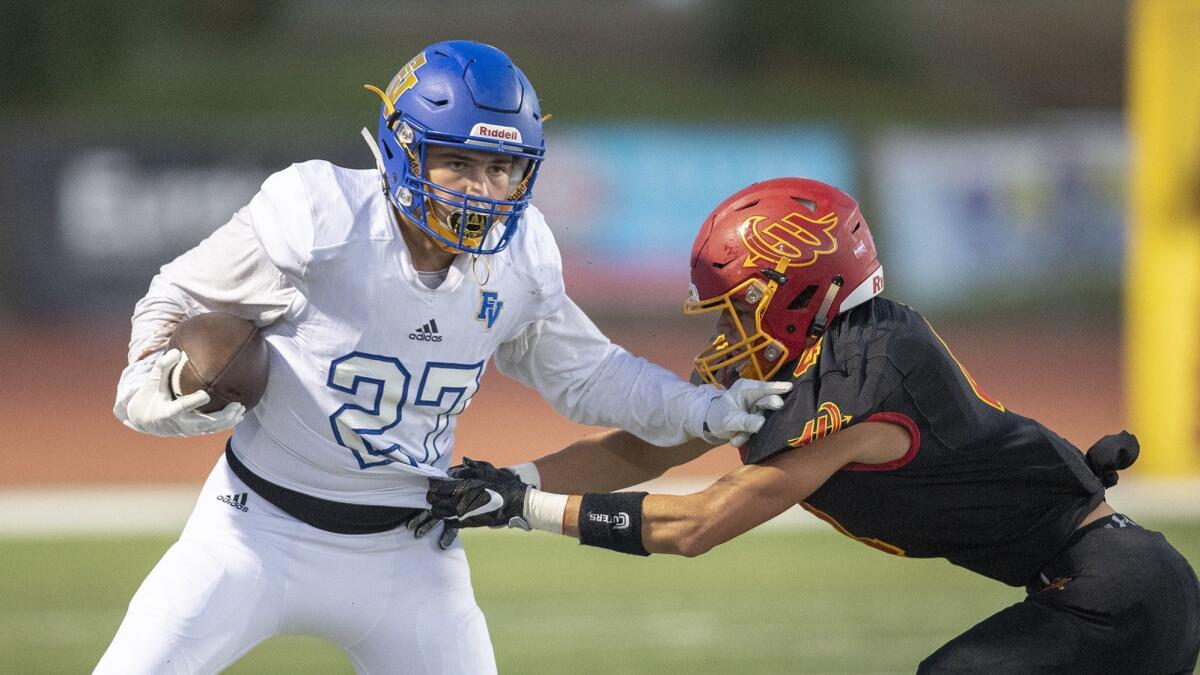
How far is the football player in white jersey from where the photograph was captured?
333cm

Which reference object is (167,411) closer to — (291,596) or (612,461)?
(291,596)

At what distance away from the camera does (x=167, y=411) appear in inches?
127

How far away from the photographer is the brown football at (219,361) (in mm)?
3213

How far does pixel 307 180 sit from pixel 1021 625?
1958mm

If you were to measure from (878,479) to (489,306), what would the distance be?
3.31 feet

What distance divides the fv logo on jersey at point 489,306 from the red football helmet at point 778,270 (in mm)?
469

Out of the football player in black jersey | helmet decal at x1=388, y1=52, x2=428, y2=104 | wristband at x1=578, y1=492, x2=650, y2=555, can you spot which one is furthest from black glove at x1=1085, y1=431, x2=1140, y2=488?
helmet decal at x1=388, y1=52, x2=428, y2=104

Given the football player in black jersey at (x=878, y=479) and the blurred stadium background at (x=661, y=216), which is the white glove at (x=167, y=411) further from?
the blurred stadium background at (x=661, y=216)

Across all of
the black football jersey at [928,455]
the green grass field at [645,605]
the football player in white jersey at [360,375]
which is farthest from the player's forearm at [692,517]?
the green grass field at [645,605]

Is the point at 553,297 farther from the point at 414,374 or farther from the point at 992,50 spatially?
the point at 992,50

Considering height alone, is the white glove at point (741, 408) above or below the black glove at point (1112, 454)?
above

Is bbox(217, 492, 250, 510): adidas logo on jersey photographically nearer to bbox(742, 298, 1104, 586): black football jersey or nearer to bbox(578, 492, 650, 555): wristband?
bbox(578, 492, 650, 555): wristband

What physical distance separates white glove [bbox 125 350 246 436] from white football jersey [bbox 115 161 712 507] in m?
0.06

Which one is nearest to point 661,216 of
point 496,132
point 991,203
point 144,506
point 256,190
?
point 991,203
